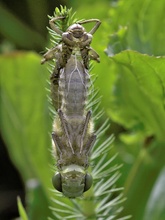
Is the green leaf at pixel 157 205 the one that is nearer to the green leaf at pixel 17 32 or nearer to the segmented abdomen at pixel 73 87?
the segmented abdomen at pixel 73 87

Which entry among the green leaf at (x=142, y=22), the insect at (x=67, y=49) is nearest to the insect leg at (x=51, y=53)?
the insect at (x=67, y=49)

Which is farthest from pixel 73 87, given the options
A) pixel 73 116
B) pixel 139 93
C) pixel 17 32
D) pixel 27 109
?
pixel 17 32

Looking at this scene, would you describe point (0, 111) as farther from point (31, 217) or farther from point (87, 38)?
point (87, 38)

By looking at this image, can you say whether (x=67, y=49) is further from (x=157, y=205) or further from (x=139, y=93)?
(x=157, y=205)

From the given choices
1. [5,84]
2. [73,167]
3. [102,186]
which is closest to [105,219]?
[102,186]

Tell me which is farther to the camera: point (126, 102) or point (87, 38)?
point (126, 102)
